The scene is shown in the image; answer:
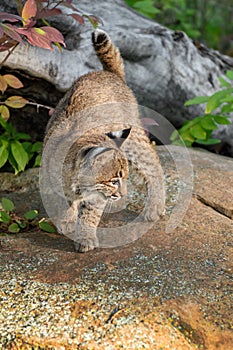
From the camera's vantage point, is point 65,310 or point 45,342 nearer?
point 45,342

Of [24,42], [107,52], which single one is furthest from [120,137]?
[107,52]

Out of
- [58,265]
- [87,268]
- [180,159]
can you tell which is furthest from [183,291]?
[180,159]

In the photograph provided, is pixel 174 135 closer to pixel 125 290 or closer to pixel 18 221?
pixel 18 221

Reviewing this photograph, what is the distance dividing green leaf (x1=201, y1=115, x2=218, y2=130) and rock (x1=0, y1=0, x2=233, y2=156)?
54 centimetres

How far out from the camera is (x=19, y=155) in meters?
A: 4.65

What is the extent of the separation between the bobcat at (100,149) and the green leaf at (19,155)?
0.52m

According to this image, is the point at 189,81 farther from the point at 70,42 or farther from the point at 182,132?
the point at 70,42

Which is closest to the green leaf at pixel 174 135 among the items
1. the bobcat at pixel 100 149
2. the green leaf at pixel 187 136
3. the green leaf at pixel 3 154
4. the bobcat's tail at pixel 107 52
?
the green leaf at pixel 187 136

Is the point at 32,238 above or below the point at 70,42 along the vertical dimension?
below

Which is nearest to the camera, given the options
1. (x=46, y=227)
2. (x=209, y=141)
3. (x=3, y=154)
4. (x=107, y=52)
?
(x=46, y=227)

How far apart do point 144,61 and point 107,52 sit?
39.2 inches

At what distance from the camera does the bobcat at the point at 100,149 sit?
3.31 metres

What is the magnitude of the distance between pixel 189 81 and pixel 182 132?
0.73 meters

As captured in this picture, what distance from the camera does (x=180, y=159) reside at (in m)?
4.71
